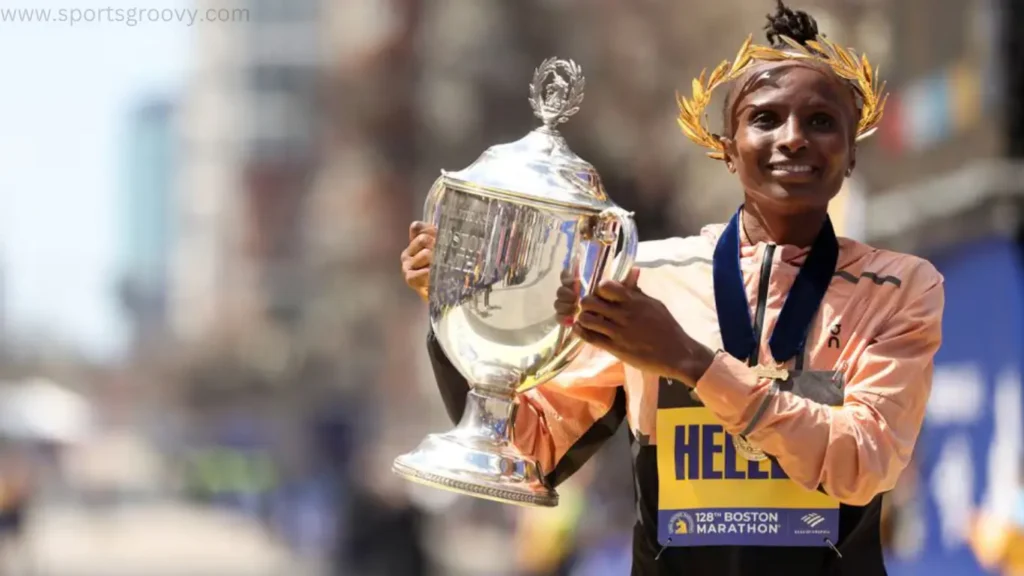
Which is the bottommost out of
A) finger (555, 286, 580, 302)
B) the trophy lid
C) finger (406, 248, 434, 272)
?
finger (406, 248, 434, 272)

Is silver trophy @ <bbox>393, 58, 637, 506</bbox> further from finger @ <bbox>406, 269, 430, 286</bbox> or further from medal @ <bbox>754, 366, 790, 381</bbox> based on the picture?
medal @ <bbox>754, 366, 790, 381</bbox>

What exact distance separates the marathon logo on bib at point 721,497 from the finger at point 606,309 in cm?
42

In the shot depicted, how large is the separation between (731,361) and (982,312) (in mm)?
10286

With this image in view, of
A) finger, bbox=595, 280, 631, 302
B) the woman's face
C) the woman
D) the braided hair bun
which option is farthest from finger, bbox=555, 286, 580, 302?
the braided hair bun

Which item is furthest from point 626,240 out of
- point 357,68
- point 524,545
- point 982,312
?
point 357,68

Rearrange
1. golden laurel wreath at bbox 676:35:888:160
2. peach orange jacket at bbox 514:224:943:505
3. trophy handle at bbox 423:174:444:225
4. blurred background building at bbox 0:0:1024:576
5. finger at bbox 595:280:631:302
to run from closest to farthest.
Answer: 1. finger at bbox 595:280:631:302
2. peach orange jacket at bbox 514:224:943:505
3. golden laurel wreath at bbox 676:35:888:160
4. trophy handle at bbox 423:174:444:225
5. blurred background building at bbox 0:0:1024:576

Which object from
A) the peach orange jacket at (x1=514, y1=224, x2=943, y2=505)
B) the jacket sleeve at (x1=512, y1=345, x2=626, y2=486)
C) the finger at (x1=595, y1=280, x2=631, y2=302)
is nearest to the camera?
the finger at (x1=595, y1=280, x2=631, y2=302)

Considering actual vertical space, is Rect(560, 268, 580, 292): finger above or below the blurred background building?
above

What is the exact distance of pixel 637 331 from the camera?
10.9 ft

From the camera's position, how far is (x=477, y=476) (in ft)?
12.1

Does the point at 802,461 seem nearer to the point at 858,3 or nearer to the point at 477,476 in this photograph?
the point at 477,476

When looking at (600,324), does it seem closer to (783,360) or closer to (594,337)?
(594,337)

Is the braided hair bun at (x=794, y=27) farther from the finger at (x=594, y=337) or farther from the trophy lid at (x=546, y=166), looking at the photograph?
the finger at (x=594, y=337)

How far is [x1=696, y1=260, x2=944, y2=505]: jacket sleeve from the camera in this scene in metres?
3.41
